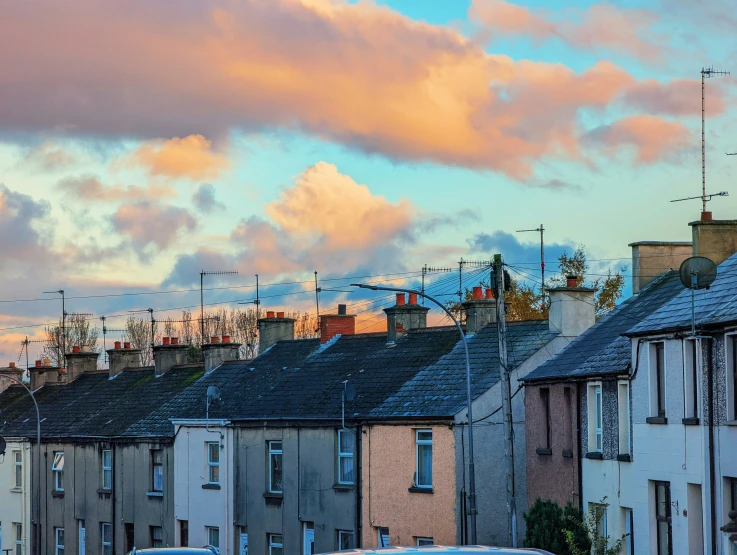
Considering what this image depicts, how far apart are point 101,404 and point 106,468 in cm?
475

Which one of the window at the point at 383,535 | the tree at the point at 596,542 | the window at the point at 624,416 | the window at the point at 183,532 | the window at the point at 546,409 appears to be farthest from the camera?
the window at the point at 183,532

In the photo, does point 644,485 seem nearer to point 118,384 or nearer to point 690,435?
point 690,435

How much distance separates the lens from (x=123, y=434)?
47.9 metres

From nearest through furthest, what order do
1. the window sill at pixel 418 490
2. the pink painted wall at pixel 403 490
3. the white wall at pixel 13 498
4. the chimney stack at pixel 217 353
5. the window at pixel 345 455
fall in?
1. the pink painted wall at pixel 403 490
2. the window sill at pixel 418 490
3. the window at pixel 345 455
4. the chimney stack at pixel 217 353
5. the white wall at pixel 13 498

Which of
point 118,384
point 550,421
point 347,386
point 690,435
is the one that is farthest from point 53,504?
point 690,435

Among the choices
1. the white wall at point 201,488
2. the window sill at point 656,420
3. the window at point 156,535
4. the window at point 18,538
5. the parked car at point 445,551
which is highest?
the window sill at point 656,420

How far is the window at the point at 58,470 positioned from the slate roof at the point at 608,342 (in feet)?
84.6

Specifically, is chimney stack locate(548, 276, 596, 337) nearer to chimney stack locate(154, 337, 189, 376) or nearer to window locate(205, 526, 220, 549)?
window locate(205, 526, 220, 549)

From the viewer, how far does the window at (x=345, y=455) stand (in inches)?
1484

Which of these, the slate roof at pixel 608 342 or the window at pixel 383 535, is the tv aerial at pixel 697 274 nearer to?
the slate roof at pixel 608 342

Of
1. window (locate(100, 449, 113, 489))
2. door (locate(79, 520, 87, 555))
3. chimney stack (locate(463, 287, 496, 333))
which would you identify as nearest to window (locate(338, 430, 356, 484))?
chimney stack (locate(463, 287, 496, 333))

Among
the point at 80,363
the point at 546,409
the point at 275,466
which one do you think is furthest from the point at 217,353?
the point at 546,409

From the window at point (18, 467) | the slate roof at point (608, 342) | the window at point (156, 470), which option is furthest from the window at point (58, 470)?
the slate roof at point (608, 342)

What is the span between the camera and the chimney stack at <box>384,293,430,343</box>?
42406 mm
